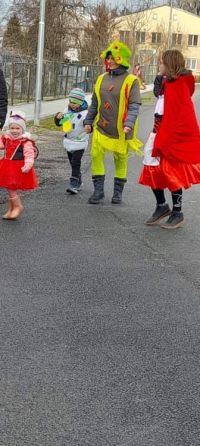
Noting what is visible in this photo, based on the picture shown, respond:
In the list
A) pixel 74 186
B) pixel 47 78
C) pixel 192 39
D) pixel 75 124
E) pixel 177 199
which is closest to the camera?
pixel 177 199

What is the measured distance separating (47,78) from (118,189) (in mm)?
22116

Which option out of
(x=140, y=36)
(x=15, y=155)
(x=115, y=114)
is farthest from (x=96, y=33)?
(x=15, y=155)

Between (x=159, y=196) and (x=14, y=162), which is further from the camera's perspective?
(x=159, y=196)

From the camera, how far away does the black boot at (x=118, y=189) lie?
8461mm

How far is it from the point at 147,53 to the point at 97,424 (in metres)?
66.1

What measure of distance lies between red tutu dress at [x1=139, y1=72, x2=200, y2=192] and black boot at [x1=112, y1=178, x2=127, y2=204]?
113 centimetres

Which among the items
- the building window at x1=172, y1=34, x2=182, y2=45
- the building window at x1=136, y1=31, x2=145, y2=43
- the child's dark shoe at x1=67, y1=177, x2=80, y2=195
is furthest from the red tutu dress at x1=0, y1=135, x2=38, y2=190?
the building window at x1=172, y1=34, x2=182, y2=45

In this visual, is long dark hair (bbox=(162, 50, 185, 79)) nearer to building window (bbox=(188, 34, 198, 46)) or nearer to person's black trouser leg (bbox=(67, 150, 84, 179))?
person's black trouser leg (bbox=(67, 150, 84, 179))

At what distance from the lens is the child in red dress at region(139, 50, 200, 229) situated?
706 centimetres

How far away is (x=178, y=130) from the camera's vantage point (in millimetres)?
7230

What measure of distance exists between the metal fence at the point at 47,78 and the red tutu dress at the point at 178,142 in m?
16.8

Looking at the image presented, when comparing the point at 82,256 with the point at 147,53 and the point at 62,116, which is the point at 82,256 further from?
the point at 147,53

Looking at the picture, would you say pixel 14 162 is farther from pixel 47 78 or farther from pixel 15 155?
pixel 47 78

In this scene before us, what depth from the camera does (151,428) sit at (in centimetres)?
321
